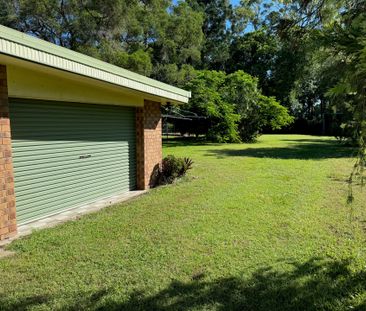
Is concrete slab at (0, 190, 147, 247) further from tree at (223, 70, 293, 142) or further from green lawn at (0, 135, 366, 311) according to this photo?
tree at (223, 70, 293, 142)

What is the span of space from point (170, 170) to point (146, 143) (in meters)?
1.21

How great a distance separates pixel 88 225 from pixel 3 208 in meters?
1.35

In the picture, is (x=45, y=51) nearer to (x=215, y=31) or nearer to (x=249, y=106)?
(x=249, y=106)

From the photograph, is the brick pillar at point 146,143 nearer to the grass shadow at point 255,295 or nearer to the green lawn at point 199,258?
the green lawn at point 199,258

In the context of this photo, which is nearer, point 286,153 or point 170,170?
point 170,170

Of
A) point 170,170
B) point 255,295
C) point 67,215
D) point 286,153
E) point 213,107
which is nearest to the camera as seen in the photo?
point 255,295

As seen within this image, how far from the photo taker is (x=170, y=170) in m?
9.96

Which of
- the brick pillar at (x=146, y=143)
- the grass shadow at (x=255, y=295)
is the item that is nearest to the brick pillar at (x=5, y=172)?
the grass shadow at (x=255, y=295)

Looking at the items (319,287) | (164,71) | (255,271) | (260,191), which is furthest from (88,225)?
(164,71)

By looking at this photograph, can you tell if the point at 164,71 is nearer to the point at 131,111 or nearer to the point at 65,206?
the point at 131,111

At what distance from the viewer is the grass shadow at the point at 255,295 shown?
3.35 metres

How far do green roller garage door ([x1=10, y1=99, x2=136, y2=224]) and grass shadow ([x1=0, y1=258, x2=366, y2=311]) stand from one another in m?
2.93

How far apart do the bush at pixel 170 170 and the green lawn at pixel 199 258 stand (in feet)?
6.22

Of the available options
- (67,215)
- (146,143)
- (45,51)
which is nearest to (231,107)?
(146,143)
